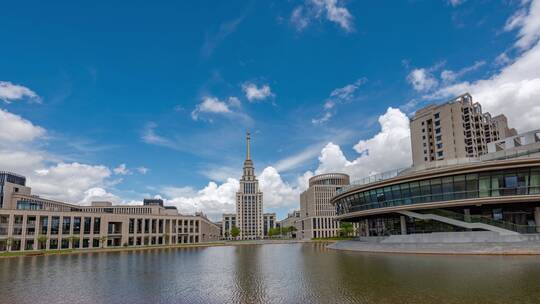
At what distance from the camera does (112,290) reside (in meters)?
23.7

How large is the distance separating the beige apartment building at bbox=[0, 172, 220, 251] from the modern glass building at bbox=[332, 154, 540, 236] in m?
74.7

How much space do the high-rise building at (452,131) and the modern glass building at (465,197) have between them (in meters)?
52.5

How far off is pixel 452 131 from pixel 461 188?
6639cm

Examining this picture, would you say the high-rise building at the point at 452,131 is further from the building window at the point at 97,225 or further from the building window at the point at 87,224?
the building window at the point at 87,224

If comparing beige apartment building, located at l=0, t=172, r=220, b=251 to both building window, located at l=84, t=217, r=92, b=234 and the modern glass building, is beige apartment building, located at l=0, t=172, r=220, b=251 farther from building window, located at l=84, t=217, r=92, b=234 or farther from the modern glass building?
the modern glass building

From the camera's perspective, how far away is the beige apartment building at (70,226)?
82.8 m

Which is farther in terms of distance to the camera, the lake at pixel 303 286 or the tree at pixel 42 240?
the tree at pixel 42 240

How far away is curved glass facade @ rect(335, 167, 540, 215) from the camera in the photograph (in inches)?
1784

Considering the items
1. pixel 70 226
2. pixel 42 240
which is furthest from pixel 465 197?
pixel 70 226

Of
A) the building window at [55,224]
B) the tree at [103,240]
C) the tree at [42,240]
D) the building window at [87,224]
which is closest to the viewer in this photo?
the tree at [42,240]

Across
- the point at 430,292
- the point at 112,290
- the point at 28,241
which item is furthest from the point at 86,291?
the point at 28,241

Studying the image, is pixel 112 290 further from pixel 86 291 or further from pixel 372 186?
pixel 372 186

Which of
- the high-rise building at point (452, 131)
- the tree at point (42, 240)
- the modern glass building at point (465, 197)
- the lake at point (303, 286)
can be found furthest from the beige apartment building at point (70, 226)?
the high-rise building at point (452, 131)

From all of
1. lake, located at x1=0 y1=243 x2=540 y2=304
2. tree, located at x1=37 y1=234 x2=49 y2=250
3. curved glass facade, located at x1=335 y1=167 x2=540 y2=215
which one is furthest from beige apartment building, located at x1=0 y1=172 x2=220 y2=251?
curved glass facade, located at x1=335 y1=167 x2=540 y2=215
